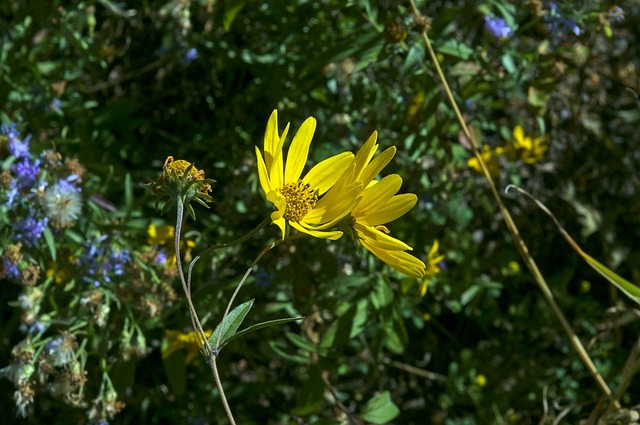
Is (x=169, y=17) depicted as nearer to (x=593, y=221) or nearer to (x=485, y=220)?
(x=485, y=220)

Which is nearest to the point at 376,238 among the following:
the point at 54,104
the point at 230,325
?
the point at 230,325

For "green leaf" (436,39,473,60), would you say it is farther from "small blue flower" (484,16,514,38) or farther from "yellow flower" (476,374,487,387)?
"yellow flower" (476,374,487,387)

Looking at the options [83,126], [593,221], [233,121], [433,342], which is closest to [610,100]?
[593,221]

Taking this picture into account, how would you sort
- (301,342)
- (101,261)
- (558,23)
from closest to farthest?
(101,261) → (301,342) → (558,23)

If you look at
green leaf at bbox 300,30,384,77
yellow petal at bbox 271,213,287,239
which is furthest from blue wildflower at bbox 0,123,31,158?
yellow petal at bbox 271,213,287,239

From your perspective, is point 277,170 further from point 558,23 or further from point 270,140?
point 558,23

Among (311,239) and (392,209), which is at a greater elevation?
(392,209)
